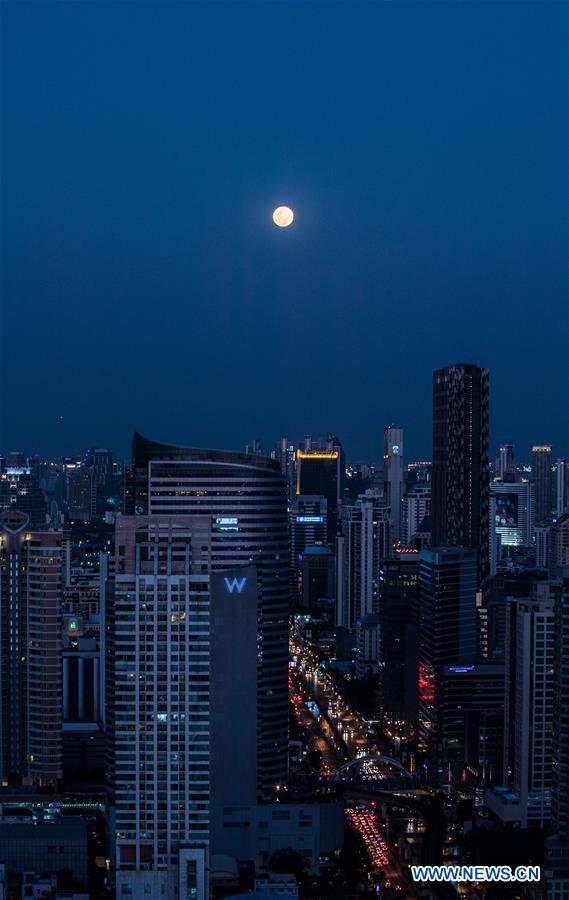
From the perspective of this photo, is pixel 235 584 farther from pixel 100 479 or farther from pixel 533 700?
pixel 100 479

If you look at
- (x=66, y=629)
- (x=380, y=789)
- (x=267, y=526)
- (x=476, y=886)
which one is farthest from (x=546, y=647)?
(x=66, y=629)

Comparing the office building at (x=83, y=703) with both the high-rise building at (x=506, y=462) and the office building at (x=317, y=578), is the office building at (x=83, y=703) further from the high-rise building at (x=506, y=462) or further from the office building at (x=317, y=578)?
the high-rise building at (x=506, y=462)

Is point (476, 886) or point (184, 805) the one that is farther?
point (476, 886)

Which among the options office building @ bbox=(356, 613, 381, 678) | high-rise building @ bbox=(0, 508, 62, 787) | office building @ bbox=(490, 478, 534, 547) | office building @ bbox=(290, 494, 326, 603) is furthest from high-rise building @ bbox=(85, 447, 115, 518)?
high-rise building @ bbox=(0, 508, 62, 787)

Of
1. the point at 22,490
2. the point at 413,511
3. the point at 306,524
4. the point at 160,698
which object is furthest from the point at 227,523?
the point at 306,524

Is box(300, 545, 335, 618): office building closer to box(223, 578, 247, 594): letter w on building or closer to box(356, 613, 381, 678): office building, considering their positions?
box(356, 613, 381, 678): office building

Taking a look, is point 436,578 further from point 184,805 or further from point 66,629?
point 184,805
